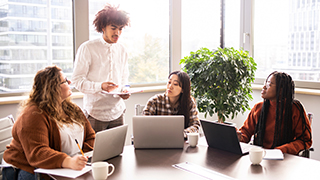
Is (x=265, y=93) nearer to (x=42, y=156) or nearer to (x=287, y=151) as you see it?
(x=287, y=151)

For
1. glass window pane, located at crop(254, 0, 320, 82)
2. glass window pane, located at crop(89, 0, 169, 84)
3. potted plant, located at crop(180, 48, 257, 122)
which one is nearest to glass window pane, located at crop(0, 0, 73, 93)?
glass window pane, located at crop(89, 0, 169, 84)

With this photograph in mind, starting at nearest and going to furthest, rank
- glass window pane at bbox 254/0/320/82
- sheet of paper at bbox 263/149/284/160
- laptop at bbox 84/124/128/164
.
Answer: laptop at bbox 84/124/128/164 < sheet of paper at bbox 263/149/284/160 < glass window pane at bbox 254/0/320/82

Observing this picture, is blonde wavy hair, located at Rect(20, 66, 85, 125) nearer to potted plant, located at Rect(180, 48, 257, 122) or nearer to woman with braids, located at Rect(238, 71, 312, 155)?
woman with braids, located at Rect(238, 71, 312, 155)

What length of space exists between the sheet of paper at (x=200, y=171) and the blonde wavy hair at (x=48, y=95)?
0.81 metres

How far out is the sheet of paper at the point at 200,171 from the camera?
57.7 inches

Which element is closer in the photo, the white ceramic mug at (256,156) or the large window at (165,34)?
the white ceramic mug at (256,156)

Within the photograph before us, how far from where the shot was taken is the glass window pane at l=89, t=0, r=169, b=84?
3840mm

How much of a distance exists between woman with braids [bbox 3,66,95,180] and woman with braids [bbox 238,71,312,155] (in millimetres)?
1148

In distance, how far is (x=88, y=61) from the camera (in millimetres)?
2471

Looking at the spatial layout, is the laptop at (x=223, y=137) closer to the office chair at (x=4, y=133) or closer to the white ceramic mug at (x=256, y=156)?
the white ceramic mug at (x=256, y=156)

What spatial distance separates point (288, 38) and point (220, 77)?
49.7 inches

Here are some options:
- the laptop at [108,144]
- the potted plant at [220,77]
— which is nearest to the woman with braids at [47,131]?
the laptop at [108,144]

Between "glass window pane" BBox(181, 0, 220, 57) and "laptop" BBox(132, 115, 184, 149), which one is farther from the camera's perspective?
"glass window pane" BBox(181, 0, 220, 57)

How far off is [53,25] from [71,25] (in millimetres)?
192
